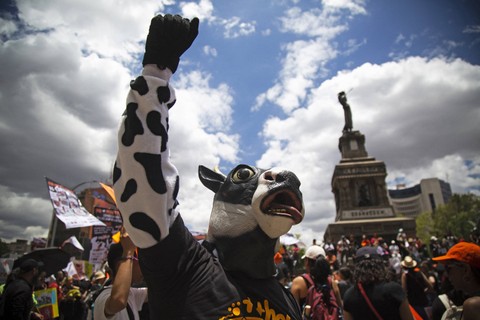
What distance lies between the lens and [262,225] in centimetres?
192

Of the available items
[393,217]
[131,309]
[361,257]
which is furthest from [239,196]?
[393,217]

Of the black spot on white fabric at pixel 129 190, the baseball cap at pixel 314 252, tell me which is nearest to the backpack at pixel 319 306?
the baseball cap at pixel 314 252

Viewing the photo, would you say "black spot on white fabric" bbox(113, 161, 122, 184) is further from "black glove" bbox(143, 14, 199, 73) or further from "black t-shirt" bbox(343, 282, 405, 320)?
"black t-shirt" bbox(343, 282, 405, 320)

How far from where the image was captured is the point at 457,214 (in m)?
53.6

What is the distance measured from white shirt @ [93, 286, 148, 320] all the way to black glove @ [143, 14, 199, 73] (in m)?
1.88

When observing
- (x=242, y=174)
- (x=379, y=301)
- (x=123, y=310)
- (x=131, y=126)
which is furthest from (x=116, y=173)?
(x=379, y=301)

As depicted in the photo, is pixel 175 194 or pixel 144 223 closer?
pixel 144 223

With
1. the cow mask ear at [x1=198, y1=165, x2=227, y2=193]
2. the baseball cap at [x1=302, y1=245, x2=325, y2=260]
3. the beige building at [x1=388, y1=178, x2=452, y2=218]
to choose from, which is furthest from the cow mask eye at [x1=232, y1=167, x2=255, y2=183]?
the beige building at [x1=388, y1=178, x2=452, y2=218]

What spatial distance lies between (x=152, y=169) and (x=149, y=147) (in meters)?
0.09

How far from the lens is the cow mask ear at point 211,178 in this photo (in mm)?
2369

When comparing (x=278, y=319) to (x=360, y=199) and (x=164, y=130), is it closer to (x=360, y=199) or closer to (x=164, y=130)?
(x=164, y=130)

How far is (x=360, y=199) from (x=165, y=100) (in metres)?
28.0

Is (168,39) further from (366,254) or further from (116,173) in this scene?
(366,254)

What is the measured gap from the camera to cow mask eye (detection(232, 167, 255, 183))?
6.84 feet
